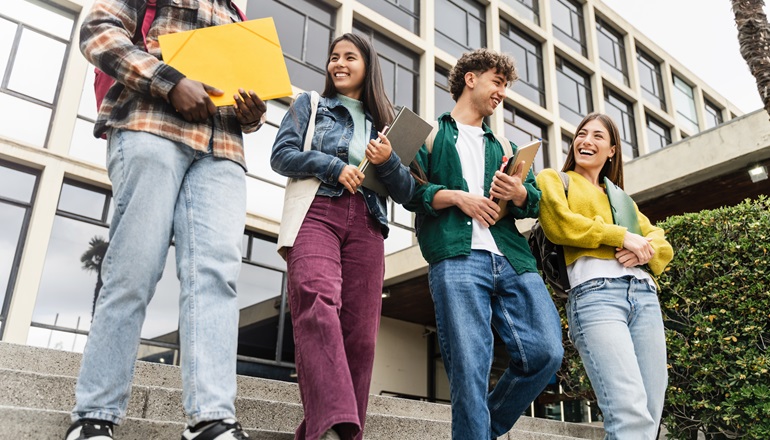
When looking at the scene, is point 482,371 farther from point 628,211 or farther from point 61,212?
point 61,212

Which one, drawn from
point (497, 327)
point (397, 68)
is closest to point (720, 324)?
point (497, 327)

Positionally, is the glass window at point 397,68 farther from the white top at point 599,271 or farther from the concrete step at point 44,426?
the concrete step at point 44,426

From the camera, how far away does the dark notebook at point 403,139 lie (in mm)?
2648

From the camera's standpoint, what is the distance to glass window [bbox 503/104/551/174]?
57.2ft

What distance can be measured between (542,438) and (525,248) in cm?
234

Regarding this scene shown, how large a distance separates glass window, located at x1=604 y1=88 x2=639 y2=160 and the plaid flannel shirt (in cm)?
2033

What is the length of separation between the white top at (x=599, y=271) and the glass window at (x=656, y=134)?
20.6 m

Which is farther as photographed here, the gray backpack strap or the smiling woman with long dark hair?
the gray backpack strap

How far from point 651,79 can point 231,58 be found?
80.4 feet

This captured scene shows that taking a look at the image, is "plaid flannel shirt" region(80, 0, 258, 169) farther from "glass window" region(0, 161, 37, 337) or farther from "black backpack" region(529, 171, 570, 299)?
"glass window" region(0, 161, 37, 337)

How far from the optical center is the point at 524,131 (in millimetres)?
17953

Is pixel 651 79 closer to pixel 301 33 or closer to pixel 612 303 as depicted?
pixel 301 33

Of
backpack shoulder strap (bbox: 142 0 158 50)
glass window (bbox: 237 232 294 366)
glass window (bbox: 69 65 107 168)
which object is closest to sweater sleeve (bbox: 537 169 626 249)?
backpack shoulder strap (bbox: 142 0 158 50)

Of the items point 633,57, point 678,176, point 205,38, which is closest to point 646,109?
point 633,57
